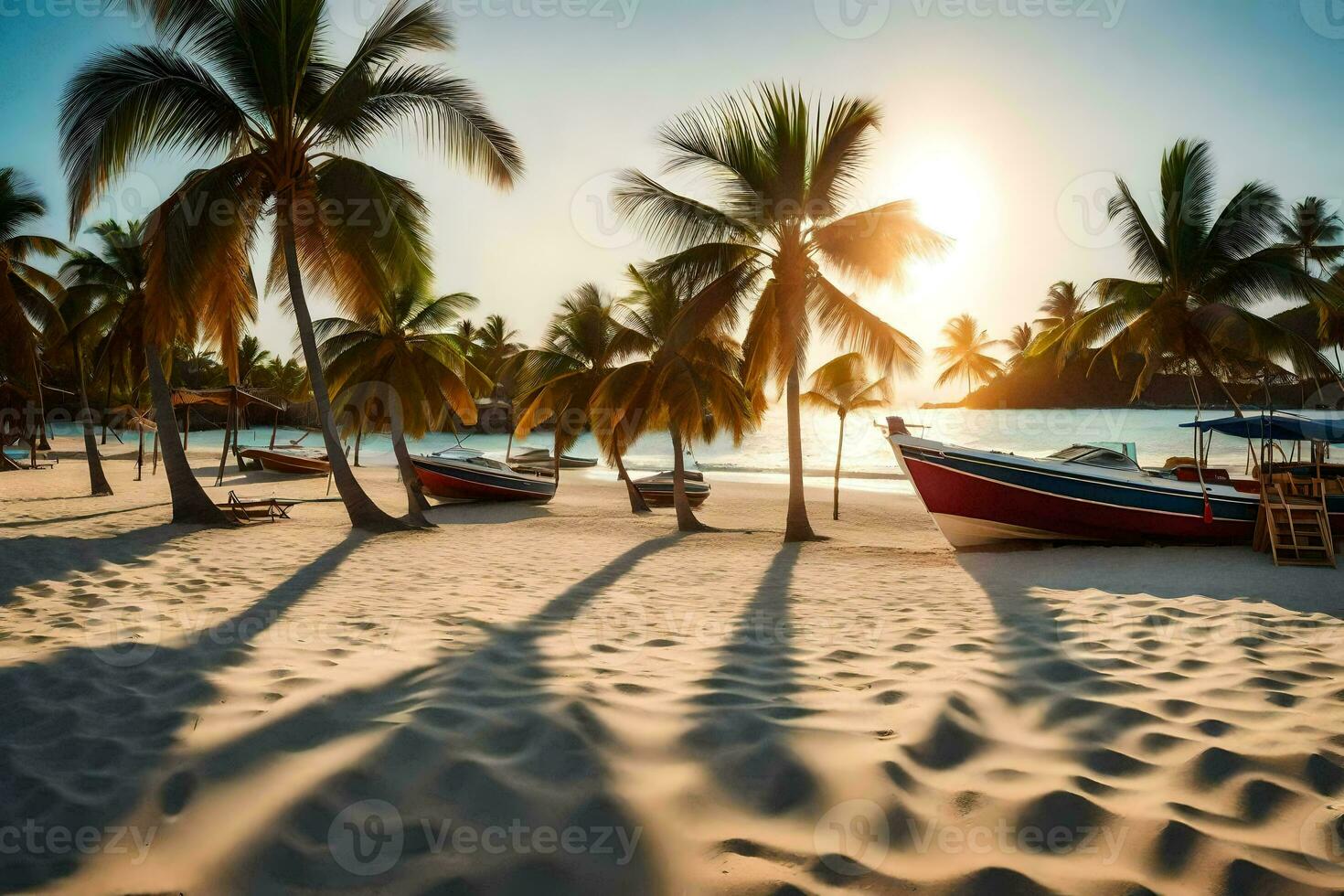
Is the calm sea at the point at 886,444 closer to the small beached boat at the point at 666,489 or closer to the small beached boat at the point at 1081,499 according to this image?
the small beached boat at the point at 666,489

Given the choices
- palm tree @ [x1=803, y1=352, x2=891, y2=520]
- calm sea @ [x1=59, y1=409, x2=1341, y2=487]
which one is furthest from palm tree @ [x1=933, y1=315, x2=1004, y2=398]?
palm tree @ [x1=803, y1=352, x2=891, y2=520]

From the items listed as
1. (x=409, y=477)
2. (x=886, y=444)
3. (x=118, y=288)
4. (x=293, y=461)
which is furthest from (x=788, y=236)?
(x=886, y=444)

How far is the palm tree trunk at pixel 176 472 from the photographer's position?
12359 millimetres

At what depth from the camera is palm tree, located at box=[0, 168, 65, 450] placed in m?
17.4

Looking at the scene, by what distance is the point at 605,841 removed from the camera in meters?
2.26

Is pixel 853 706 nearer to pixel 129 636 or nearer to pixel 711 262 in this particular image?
pixel 129 636

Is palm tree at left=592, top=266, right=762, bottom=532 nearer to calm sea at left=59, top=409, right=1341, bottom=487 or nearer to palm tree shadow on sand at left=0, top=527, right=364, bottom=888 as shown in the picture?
palm tree shadow on sand at left=0, top=527, right=364, bottom=888

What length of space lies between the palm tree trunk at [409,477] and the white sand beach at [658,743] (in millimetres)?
7642

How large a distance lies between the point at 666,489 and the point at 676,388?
321 inches

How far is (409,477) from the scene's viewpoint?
15461mm

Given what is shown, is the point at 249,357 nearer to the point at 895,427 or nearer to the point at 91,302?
the point at 91,302

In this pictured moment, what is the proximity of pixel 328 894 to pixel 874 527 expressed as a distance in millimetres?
16842

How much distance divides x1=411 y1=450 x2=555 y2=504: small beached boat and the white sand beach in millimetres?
12954

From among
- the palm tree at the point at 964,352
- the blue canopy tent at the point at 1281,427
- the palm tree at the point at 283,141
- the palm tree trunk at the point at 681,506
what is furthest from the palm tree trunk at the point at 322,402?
the palm tree at the point at 964,352
